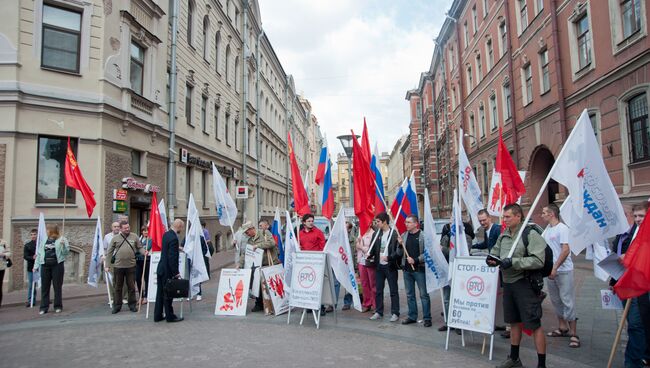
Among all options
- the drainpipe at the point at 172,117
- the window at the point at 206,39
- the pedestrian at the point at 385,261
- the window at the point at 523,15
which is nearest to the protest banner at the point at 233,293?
the pedestrian at the point at 385,261

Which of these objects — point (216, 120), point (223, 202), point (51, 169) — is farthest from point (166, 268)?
point (216, 120)

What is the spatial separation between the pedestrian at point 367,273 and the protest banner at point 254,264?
2049 millimetres

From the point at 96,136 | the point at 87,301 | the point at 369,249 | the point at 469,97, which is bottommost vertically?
the point at 87,301

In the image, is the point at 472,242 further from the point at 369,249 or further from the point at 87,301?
the point at 87,301

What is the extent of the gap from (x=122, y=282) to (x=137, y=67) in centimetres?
965

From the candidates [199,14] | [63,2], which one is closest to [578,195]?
[63,2]

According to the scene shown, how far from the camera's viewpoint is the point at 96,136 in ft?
42.9

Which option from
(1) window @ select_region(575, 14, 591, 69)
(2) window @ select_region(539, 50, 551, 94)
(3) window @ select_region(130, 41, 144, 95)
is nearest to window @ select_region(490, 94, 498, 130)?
(2) window @ select_region(539, 50, 551, 94)

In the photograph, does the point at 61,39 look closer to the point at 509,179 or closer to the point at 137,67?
the point at 137,67

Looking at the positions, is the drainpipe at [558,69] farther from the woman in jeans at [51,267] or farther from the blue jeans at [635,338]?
the woman in jeans at [51,267]

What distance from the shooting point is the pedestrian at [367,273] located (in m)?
8.25

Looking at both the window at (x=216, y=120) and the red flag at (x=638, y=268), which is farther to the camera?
the window at (x=216, y=120)

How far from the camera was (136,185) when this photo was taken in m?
14.6

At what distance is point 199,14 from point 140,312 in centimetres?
1674
